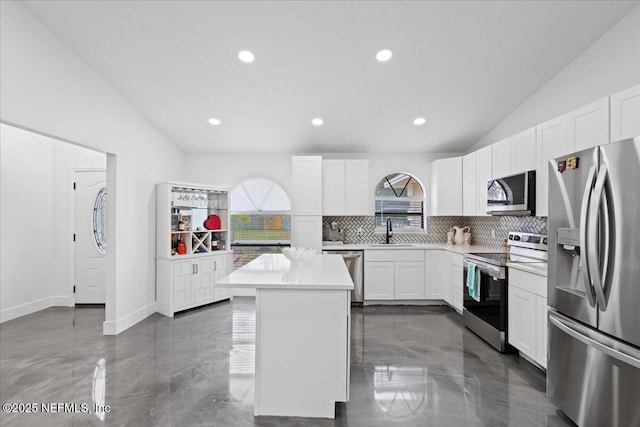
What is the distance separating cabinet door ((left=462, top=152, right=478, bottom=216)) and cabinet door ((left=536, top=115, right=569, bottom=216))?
1231 millimetres

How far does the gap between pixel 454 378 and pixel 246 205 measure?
4249 millimetres

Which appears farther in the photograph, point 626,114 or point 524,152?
point 524,152

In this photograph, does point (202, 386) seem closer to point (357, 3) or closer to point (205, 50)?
point (205, 50)

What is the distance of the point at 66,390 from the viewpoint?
8.14 feet

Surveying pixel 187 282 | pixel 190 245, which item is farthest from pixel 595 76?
pixel 187 282

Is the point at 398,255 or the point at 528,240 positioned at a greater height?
the point at 528,240

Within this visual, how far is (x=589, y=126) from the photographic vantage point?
2549 millimetres

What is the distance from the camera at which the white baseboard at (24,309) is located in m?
4.19

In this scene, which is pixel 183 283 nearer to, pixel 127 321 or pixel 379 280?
pixel 127 321

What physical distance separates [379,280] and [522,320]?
215 cm

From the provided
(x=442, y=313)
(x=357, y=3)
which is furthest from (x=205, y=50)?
(x=442, y=313)

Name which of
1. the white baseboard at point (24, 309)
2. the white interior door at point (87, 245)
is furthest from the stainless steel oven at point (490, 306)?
the white baseboard at point (24, 309)

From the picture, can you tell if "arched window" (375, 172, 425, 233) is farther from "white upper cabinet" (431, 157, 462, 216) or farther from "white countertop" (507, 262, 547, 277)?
"white countertop" (507, 262, 547, 277)

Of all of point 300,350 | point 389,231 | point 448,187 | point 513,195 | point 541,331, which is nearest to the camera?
point 300,350
